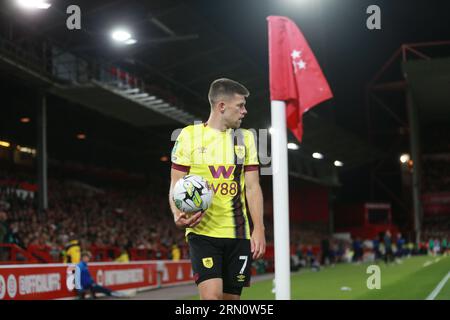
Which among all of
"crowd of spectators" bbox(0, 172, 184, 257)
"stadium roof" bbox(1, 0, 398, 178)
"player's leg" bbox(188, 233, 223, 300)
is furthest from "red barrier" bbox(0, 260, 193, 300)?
"player's leg" bbox(188, 233, 223, 300)

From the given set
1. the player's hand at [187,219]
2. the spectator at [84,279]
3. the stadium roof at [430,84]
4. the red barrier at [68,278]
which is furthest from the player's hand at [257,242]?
the stadium roof at [430,84]

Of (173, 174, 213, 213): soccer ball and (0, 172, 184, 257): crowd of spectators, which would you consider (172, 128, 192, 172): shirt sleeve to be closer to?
(173, 174, 213, 213): soccer ball

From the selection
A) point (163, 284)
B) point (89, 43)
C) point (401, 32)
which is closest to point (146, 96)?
point (89, 43)

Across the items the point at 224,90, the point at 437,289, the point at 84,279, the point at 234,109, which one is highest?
the point at 224,90

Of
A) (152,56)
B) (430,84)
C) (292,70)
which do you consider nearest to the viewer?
(292,70)

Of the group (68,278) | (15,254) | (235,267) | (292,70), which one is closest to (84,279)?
(68,278)

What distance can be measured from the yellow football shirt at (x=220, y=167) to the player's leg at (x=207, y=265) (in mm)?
71

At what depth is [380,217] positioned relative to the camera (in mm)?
69500

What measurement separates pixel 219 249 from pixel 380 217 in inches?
2590

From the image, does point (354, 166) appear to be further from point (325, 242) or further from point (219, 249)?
point (219, 249)

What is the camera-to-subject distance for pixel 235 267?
5793 millimetres

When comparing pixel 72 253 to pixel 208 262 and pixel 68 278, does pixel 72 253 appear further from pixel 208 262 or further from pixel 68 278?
pixel 208 262

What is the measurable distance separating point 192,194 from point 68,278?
14.4 metres

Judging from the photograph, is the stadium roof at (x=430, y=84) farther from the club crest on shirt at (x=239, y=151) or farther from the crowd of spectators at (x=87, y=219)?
the club crest on shirt at (x=239, y=151)
